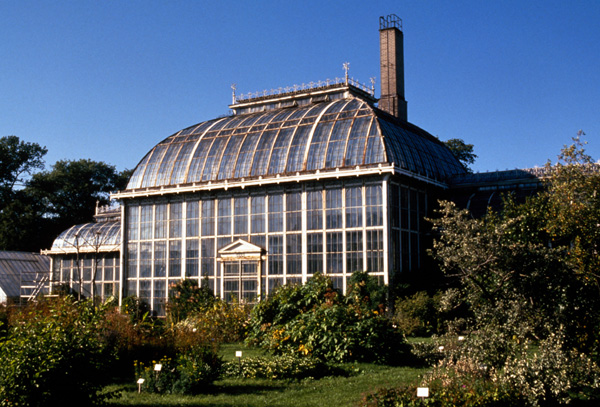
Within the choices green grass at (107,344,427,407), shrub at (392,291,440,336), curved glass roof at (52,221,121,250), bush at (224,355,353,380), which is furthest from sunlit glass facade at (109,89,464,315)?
green grass at (107,344,427,407)

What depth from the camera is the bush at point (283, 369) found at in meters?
20.1

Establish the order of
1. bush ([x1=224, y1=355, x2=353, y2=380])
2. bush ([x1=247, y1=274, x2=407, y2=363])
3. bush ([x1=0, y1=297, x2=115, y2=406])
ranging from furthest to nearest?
bush ([x1=247, y1=274, x2=407, y2=363]) → bush ([x1=224, y1=355, x2=353, y2=380]) → bush ([x1=0, y1=297, x2=115, y2=406])

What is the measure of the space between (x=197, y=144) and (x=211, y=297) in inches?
408

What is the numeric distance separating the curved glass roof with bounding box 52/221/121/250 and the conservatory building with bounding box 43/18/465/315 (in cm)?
276

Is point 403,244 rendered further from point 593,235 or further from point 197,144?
point 593,235

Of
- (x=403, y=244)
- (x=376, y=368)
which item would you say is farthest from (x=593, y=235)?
(x=403, y=244)

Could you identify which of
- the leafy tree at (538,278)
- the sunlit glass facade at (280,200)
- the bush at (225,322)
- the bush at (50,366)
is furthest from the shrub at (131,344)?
the sunlit glass facade at (280,200)

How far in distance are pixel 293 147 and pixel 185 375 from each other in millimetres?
23353

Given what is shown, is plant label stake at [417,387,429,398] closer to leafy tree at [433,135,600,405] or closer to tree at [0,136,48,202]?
leafy tree at [433,135,600,405]

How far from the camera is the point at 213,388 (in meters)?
18.7

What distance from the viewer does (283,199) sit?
39.8 meters

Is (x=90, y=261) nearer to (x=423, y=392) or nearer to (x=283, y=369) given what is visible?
(x=283, y=369)

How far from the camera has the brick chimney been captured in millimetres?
49250

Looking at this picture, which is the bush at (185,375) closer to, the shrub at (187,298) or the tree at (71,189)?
the shrub at (187,298)
